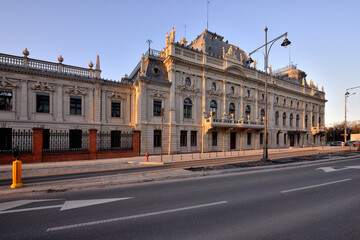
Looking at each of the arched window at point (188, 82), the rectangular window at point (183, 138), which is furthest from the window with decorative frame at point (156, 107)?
the arched window at point (188, 82)

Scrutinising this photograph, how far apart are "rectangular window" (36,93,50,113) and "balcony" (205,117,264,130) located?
20672 millimetres

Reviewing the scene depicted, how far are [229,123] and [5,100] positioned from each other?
92.4 ft

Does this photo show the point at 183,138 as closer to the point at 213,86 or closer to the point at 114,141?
the point at 114,141

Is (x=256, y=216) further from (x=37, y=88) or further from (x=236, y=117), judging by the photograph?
(x=236, y=117)

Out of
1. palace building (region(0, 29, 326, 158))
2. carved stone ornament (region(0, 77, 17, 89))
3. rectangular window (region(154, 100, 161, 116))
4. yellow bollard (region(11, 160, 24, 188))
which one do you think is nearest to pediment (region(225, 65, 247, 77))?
palace building (region(0, 29, 326, 158))

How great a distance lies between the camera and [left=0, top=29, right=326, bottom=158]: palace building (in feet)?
59.9

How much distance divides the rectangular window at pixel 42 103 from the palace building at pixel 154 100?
0.06 feet

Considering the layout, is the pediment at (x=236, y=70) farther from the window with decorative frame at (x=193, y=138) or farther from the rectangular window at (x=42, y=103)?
the rectangular window at (x=42, y=103)

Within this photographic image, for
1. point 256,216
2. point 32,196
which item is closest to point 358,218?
point 256,216

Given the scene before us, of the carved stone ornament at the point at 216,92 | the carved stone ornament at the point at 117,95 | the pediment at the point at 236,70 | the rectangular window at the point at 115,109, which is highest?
the pediment at the point at 236,70

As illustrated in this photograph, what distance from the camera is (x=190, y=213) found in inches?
178

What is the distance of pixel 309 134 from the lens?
42.8m

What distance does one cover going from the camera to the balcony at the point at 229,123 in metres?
24.2

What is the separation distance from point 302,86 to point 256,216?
49032 millimetres
